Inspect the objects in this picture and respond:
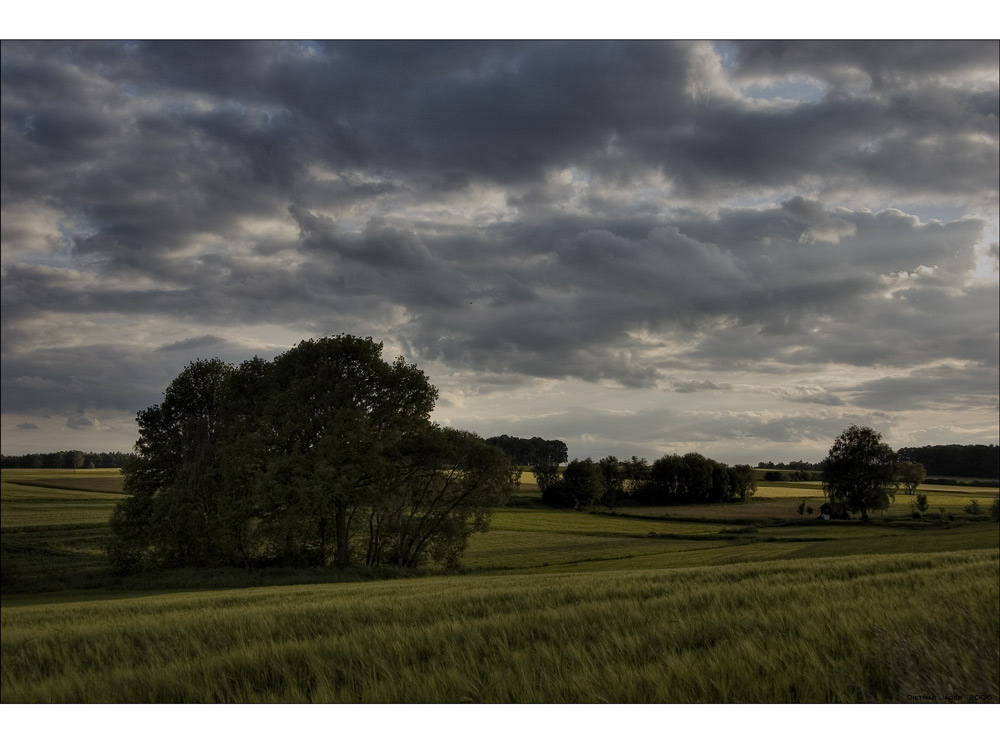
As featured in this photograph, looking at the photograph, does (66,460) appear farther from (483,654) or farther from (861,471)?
(861,471)

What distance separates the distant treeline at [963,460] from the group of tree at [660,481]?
405cm

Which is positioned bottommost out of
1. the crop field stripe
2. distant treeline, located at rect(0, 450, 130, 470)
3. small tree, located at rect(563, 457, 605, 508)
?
the crop field stripe

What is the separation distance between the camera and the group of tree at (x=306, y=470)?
7766 mm

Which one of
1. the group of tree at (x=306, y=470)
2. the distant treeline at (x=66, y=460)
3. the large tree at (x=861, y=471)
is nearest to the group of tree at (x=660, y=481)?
the large tree at (x=861, y=471)

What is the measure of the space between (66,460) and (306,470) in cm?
1582

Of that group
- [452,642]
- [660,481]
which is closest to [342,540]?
[660,481]

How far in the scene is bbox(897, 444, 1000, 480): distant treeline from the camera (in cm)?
709

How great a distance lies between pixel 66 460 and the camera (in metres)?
5.35

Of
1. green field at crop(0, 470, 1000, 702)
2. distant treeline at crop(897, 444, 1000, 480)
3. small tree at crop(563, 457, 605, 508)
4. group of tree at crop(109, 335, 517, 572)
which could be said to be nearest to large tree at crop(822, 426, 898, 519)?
distant treeline at crop(897, 444, 1000, 480)

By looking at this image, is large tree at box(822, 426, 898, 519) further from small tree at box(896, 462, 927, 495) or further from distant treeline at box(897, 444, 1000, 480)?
distant treeline at box(897, 444, 1000, 480)

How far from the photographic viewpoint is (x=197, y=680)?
12.8 feet

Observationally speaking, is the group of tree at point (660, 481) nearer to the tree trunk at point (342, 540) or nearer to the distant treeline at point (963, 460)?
the distant treeline at point (963, 460)

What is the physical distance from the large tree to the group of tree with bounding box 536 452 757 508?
165cm

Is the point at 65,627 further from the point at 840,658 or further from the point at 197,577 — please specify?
the point at 840,658
